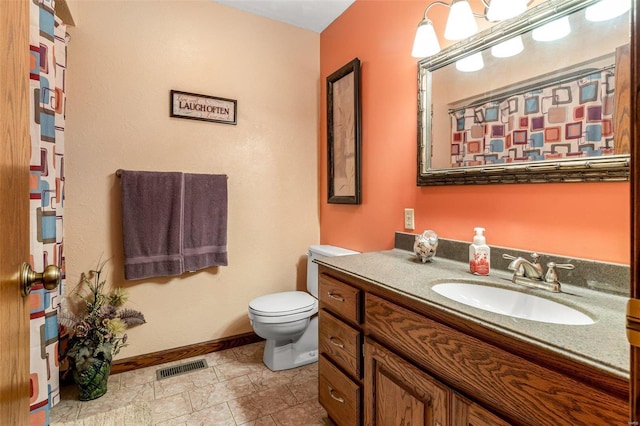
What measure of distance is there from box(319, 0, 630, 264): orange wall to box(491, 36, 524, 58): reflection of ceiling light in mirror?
1.23 feet

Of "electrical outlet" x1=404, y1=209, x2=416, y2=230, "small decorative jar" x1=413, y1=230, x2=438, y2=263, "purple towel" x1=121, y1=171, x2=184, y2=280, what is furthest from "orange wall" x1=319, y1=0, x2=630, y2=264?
"purple towel" x1=121, y1=171, x2=184, y2=280

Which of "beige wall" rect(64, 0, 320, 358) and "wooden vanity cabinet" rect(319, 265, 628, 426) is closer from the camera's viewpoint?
"wooden vanity cabinet" rect(319, 265, 628, 426)

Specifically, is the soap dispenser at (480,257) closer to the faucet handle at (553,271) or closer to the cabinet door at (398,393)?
the faucet handle at (553,271)

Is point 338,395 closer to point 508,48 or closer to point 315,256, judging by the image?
point 315,256

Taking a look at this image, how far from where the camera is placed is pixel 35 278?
2.28 feet

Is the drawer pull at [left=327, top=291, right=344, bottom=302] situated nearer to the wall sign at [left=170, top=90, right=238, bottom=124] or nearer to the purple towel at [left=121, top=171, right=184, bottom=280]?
the purple towel at [left=121, top=171, right=184, bottom=280]

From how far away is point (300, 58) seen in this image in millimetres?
2631

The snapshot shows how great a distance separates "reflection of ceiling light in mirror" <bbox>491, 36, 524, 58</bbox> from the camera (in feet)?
4.21

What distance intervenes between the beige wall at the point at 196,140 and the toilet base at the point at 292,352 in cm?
45

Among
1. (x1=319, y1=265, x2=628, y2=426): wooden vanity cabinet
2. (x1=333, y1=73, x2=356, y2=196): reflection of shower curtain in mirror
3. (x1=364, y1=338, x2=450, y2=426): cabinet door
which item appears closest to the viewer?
(x1=319, y1=265, x2=628, y2=426): wooden vanity cabinet

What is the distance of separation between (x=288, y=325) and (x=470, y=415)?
1.28 metres

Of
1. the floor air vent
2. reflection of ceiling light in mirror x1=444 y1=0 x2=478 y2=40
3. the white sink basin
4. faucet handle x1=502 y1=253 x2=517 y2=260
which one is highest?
reflection of ceiling light in mirror x1=444 y1=0 x2=478 y2=40

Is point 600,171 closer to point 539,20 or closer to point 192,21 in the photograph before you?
point 539,20

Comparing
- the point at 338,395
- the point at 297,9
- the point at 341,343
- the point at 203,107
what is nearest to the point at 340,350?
the point at 341,343
